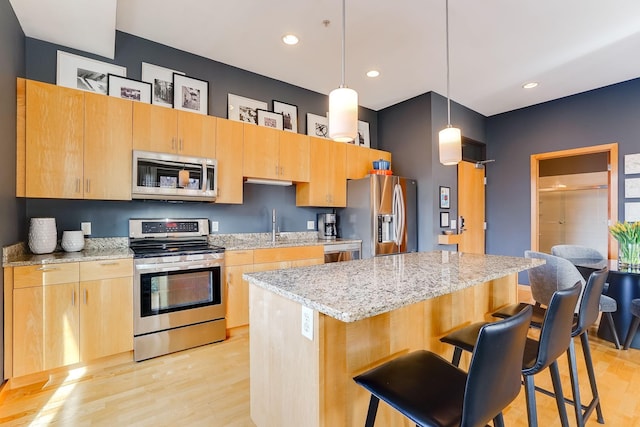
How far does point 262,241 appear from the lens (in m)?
3.69

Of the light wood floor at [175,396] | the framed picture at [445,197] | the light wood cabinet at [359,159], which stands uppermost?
the light wood cabinet at [359,159]

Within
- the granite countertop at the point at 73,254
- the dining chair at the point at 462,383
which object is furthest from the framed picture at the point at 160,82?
the dining chair at the point at 462,383

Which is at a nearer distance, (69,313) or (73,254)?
(69,313)

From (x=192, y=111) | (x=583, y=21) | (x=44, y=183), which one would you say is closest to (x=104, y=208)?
(x=44, y=183)

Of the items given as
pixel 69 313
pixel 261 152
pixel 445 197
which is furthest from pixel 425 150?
pixel 69 313

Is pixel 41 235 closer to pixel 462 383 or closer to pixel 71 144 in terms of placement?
pixel 71 144

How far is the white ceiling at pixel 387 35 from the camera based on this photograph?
2445mm

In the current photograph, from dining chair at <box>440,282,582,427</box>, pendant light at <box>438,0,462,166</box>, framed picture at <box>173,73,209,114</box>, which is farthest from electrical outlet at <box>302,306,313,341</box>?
framed picture at <box>173,73,209,114</box>

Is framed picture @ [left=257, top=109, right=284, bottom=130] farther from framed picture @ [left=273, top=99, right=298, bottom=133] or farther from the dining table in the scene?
the dining table

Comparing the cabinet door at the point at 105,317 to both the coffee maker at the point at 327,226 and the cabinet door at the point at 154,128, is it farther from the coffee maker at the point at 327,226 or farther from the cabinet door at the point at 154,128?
the coffee maker at the point at 327,226

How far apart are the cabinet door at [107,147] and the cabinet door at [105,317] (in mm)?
763

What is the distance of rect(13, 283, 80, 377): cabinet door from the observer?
80.7 inches

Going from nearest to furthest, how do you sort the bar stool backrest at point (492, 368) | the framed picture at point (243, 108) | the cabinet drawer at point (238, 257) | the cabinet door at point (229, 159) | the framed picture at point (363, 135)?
the bar stool backrest at point (492, 368) < the cabinet drawer at point (238, 257) < the cabinet door at point (229, 159) < the framed picture at point (243, 108) < the framed picture at point (363, 135)

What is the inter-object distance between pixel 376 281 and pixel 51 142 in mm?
2701
